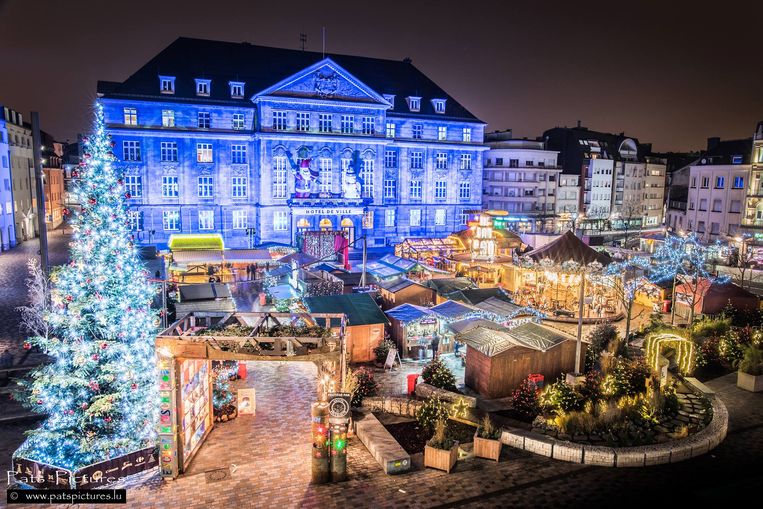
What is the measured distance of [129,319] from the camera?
13.3m

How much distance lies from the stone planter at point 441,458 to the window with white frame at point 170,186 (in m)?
39.3

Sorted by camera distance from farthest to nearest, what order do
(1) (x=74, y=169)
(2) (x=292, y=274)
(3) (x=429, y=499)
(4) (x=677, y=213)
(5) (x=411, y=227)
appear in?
1. (4) (x=677, y=213)
2. (5) (x=411, y=227)
3. (2) (x=292, y=274)
4. (1) (x=74, y=169)
5. (3) (x=429, y=499)

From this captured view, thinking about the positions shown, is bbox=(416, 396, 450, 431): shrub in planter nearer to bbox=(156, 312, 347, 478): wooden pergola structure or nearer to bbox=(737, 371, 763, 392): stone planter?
bbox=(156, 312, 347, 478): wooden pergola structure

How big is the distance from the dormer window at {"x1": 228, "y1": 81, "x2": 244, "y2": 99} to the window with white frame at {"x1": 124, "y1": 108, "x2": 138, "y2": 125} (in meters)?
8.24

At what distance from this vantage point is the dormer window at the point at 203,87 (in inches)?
1786

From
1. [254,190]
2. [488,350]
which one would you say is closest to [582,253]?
[488,350]

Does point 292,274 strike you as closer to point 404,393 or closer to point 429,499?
point 404,393

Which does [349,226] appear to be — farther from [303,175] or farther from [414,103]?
[414,103]

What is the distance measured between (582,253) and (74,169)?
25.4 m

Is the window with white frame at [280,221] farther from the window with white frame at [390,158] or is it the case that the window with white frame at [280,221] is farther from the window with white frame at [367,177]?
the window with white frame at [390,158]

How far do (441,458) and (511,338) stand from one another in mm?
6831

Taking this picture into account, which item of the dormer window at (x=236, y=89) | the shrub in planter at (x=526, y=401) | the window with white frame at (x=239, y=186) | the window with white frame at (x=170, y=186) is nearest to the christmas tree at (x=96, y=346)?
the shrub in planter at (x=526, y=401)

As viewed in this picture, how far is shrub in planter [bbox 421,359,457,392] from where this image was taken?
696 inches

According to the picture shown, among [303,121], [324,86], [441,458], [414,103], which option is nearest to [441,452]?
[441,458]
